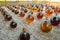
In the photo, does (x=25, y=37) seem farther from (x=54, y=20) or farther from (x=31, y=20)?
(x=31, y=20)

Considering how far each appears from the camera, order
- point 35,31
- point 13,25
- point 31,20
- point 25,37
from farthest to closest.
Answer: point 31,20
point 13,25
point 35,31
point 25,37

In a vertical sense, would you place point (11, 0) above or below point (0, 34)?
below

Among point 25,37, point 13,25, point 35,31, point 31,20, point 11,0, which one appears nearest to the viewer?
point 25,37

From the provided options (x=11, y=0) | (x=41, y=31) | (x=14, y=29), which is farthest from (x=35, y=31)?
(x=11, y=0)

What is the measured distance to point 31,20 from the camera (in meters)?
1.57

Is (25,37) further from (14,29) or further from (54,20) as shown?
(54,20)

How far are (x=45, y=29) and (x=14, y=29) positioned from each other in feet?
0.82

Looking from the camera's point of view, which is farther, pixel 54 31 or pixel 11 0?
pixel 11 0

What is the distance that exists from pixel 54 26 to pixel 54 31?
0.48 feet


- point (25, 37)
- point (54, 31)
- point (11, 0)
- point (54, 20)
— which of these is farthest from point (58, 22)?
point (11, 0)

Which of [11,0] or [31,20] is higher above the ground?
[31,20]

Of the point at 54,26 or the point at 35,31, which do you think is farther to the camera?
the point at 54,26

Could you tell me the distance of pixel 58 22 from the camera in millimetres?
1399

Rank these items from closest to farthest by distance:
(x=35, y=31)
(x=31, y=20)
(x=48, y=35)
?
(x=48, y=35), (x=35, y=31), (x=31, y=20)
